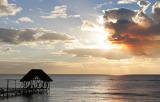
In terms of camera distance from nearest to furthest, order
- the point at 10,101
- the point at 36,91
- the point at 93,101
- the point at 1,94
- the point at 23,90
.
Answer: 1. the point at 10,101
2. the point at 93,101
3. the point at 1,94
4. the point at 23,90
5. the point at 36,91

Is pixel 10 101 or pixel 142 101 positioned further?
pixel 142 101

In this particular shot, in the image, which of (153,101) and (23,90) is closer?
(153,101)

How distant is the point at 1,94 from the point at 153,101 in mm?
31514

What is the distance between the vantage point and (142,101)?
67.7 metres

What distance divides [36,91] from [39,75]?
4921 mm

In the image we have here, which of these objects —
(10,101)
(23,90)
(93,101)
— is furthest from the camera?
(23,90)

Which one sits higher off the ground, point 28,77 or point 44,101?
point 28,77

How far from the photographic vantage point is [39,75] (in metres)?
81.7

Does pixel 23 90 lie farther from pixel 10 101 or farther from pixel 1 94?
pixel 10 101

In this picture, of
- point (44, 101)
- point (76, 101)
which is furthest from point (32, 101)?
point (76, 101)

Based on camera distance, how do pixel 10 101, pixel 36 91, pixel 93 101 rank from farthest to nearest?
pixel 36 91 → pixel 93 101 → pixel 10 101

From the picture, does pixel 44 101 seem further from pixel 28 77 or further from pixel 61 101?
pixel 28 77

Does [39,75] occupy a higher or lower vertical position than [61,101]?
higher

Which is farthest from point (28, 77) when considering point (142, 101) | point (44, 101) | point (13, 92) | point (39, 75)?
point (142, 101)
